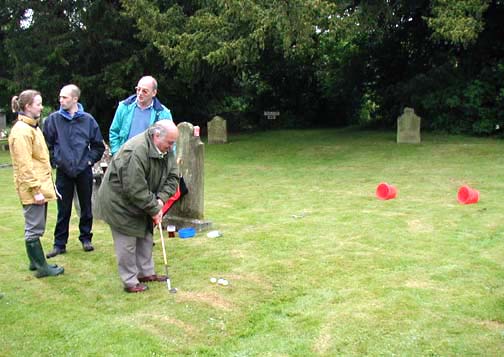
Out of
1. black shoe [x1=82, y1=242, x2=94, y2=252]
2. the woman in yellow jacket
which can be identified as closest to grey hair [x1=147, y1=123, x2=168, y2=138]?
the woman in yellow jacket

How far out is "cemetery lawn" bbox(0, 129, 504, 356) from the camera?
425 centimetres

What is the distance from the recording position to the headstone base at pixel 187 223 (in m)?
7.74

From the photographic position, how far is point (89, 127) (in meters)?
6.70

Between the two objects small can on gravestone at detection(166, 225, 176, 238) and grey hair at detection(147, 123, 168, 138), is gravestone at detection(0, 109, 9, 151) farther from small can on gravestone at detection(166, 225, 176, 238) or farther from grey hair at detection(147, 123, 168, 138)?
grey hair at detection(147, 123, 168, 138)

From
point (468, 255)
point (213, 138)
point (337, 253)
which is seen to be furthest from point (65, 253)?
point (213, 138)

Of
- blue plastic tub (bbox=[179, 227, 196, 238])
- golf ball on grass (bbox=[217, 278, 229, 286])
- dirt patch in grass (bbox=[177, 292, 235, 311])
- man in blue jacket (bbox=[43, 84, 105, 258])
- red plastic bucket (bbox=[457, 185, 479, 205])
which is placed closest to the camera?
dirt patch in grass (bbox=[177, 292, 235, 311])

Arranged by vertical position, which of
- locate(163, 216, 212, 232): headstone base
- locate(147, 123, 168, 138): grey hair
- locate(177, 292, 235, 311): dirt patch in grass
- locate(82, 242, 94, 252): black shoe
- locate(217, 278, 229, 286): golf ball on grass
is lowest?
locate(177, 292, 235, 311): dirt patch in grass

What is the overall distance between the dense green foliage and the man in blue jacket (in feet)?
30.0

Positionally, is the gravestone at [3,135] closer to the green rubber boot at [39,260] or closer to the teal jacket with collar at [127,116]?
the teal jacket with collar at [127,116]

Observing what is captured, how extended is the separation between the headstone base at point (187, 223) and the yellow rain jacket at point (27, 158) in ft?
7.53

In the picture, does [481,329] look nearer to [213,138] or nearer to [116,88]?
[213,138]

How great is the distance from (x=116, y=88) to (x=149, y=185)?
16912 millimetres

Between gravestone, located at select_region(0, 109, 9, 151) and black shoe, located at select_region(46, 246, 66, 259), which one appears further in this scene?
gravestone, located at select_region(0, 109, 9, 151)

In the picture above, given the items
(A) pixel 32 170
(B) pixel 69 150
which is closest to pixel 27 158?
(A) pixel 32 170
